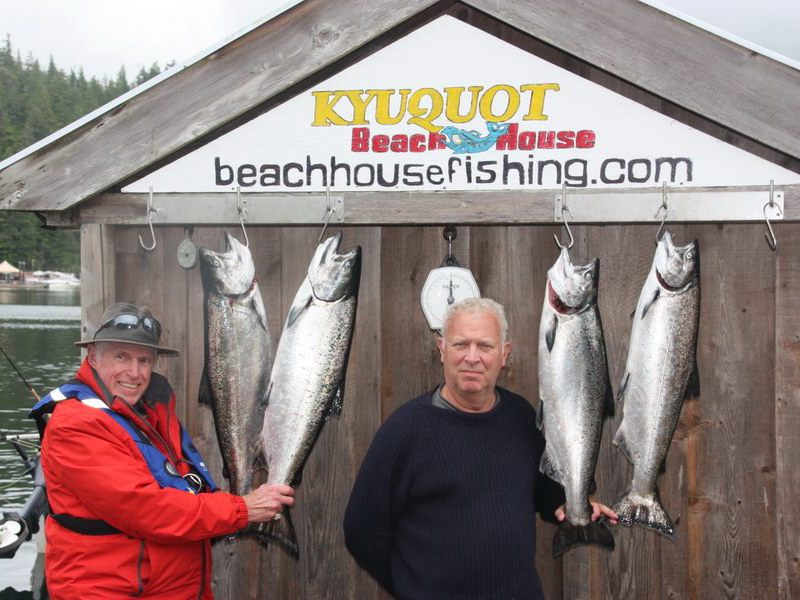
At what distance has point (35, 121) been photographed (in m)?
88.1

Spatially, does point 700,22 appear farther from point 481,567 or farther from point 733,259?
point 481,567

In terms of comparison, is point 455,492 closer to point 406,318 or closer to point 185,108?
point 406,318

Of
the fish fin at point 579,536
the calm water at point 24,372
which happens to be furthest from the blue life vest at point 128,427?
the calm water at point 24,372

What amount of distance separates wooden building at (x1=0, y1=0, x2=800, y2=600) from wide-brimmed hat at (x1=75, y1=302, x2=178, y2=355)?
0.49 meters

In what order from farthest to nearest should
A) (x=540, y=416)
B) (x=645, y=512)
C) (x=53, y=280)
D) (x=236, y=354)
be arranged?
(x=53, y=280) < (x=236, y=354) < (x=645, y=512) < (x=540, y=416)

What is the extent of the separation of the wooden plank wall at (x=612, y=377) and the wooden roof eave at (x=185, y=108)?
0.25m

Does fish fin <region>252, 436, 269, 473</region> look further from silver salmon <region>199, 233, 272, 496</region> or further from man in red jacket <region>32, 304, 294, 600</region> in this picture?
man in red jacket <region>32, 304, 294, 600</region>

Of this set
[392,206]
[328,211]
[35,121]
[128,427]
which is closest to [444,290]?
[392,206]

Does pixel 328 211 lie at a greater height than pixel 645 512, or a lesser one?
greater

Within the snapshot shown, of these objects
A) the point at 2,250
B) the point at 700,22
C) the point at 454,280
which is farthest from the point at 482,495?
the point at 2,250

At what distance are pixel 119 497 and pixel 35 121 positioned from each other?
9448cm

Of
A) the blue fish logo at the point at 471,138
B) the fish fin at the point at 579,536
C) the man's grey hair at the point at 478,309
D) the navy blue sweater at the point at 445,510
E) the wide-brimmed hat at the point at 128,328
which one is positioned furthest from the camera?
the blue fish logo at the point at 471,138

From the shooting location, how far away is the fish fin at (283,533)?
11.4ft

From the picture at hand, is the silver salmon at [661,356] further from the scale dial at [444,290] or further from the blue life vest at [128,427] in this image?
the blue life vest at [128,427]
